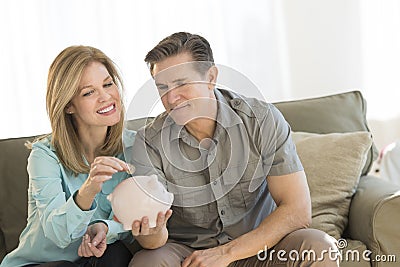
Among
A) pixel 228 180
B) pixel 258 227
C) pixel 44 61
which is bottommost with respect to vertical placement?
pixel 258 227

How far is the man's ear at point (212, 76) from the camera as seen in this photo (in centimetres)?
187

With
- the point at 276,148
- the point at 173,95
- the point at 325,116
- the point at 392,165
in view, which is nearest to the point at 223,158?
the point at 276,148

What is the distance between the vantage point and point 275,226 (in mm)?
1899

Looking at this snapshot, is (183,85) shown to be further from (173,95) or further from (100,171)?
(100,171)

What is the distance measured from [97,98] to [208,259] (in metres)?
0.54

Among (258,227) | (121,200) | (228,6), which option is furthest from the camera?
(228,6)

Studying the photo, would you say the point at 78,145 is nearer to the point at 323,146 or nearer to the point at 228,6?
the point at 323,146

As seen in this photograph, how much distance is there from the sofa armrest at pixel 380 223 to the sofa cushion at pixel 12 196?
106cm

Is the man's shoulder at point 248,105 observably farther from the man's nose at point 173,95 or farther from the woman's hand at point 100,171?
the woman's hand at point 100,171

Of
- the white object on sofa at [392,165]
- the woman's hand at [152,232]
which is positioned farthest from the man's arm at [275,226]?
the white object on sofa at [392,165]

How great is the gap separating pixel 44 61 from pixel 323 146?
1328mm

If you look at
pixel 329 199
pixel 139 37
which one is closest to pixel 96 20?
pixel 139 37

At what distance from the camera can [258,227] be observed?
192 centimetres

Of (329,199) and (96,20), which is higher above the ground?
(96,20)
